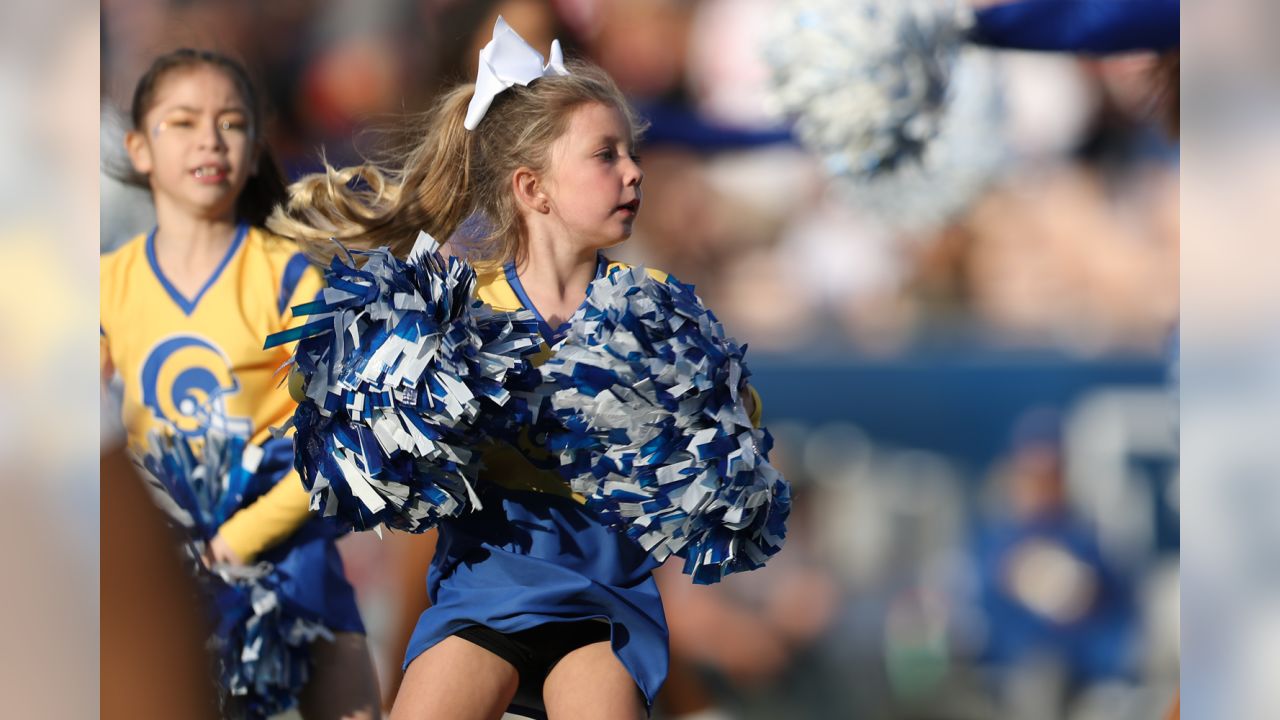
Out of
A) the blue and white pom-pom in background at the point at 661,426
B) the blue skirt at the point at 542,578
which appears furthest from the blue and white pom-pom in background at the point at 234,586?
the blue and white pom-pom in background at the point at 661,426

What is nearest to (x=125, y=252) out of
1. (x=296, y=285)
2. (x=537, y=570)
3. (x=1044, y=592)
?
(x=296, y=285)

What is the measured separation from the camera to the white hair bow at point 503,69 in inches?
85.3

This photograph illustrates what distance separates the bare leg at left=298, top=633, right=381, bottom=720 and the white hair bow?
4.23ft

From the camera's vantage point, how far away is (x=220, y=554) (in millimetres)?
2975

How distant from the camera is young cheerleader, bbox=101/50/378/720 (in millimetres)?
2938

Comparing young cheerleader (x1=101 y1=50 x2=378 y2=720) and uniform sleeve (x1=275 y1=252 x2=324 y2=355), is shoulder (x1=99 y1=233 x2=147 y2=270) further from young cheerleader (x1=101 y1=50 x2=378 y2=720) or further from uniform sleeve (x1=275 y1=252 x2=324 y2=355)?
uniform sleeve (x1=275 y1=252 x2=324 y2=355)

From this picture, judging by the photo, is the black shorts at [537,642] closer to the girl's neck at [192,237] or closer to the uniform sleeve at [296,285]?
the uniform sleeve at [296,285]

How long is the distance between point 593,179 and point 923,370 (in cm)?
105

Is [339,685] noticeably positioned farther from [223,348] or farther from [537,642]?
[537,642]

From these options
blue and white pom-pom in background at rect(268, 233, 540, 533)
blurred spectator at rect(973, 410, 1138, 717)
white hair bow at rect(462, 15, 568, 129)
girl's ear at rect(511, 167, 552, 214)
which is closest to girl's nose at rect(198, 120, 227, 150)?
white hair bow at rect(462, 15, 568, 129)
